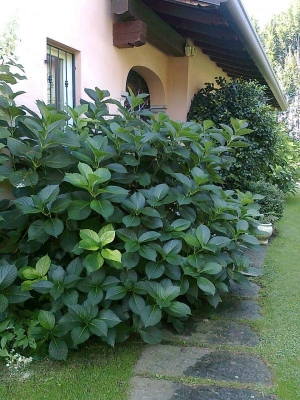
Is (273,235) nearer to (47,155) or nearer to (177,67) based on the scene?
(177,67)

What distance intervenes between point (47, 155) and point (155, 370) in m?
1.59

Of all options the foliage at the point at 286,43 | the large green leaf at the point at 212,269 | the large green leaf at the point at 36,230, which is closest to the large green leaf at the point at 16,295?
the large green leaf at the point at 36,230

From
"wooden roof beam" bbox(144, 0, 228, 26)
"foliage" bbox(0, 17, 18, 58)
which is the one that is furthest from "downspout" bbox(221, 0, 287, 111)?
"foliage" bbox(0, 17, 18, 58)

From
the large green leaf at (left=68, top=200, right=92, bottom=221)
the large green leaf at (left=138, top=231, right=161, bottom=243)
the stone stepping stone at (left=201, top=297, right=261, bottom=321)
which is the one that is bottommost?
the stone stepping stone at (left=201, top=297, right=261, bottom=321)

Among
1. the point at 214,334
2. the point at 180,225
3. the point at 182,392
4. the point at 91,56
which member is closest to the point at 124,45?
the point at 91,56

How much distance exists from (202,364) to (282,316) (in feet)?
3.67

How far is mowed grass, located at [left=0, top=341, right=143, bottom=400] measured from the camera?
213cm

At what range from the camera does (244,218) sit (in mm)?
3342

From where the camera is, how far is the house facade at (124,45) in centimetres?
352

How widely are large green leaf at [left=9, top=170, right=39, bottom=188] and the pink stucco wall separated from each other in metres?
1.12

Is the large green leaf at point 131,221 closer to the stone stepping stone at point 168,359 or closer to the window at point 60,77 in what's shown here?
the stone stepping stone at point 168,359

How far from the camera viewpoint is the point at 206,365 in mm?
2473

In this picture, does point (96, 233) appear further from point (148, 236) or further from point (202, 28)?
point (202, 28)

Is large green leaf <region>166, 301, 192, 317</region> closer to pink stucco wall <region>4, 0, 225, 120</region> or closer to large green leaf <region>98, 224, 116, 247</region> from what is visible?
large green leaf <region>98, 224, 116, 247</region>
